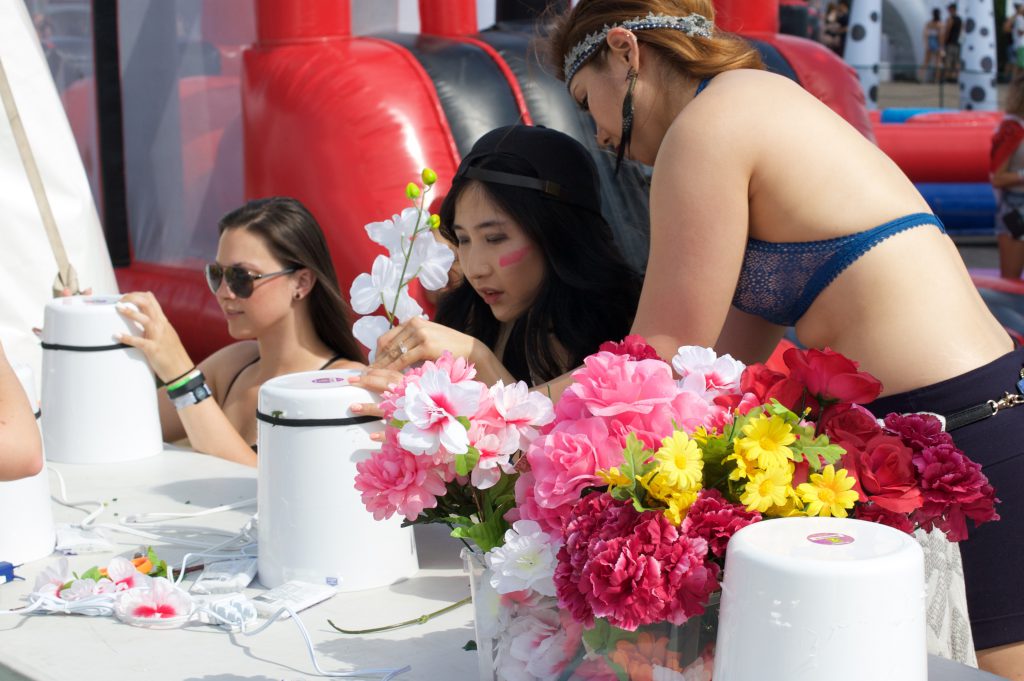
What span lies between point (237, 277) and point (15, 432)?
44.9 inches

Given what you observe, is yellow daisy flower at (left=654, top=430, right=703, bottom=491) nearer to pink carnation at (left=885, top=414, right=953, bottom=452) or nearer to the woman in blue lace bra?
pink carnation at (left=885, top=414, right=953, bottom=452)

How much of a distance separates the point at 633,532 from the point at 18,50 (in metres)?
2.47

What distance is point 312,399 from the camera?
1277 millimetres

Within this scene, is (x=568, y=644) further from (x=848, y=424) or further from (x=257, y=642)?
(x=257, y=642)

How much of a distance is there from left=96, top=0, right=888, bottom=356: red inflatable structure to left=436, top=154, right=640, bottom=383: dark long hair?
1.13 metres

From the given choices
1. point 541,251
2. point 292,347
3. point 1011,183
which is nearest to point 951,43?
point 1011,183

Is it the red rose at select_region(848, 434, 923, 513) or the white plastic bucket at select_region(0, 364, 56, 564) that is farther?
the white plastic bucket at select_region(0, 364, 56, 564)

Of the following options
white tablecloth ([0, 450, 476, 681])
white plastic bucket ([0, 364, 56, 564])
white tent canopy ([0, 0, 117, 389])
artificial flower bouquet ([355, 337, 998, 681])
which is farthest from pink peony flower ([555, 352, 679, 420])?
white tent canopy ([0, 0, 117, 389])

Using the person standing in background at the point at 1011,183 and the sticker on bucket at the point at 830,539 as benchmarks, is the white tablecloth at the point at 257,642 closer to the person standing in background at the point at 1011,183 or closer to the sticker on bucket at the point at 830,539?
the sticker on bucket at the point at 830,539

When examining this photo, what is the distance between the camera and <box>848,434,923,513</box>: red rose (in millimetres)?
824

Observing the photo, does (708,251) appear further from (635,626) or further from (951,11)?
(951,11)

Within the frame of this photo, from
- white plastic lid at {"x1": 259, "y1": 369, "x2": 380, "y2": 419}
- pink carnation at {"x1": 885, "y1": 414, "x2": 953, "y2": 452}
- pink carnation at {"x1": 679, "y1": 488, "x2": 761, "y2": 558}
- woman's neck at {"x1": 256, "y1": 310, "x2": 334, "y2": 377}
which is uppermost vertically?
pink carnation at {"x1": 885, "y1": 414, "x2": 953, "y2": 452}

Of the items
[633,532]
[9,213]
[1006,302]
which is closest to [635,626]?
[633,532]

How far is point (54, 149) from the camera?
286 centimetres
